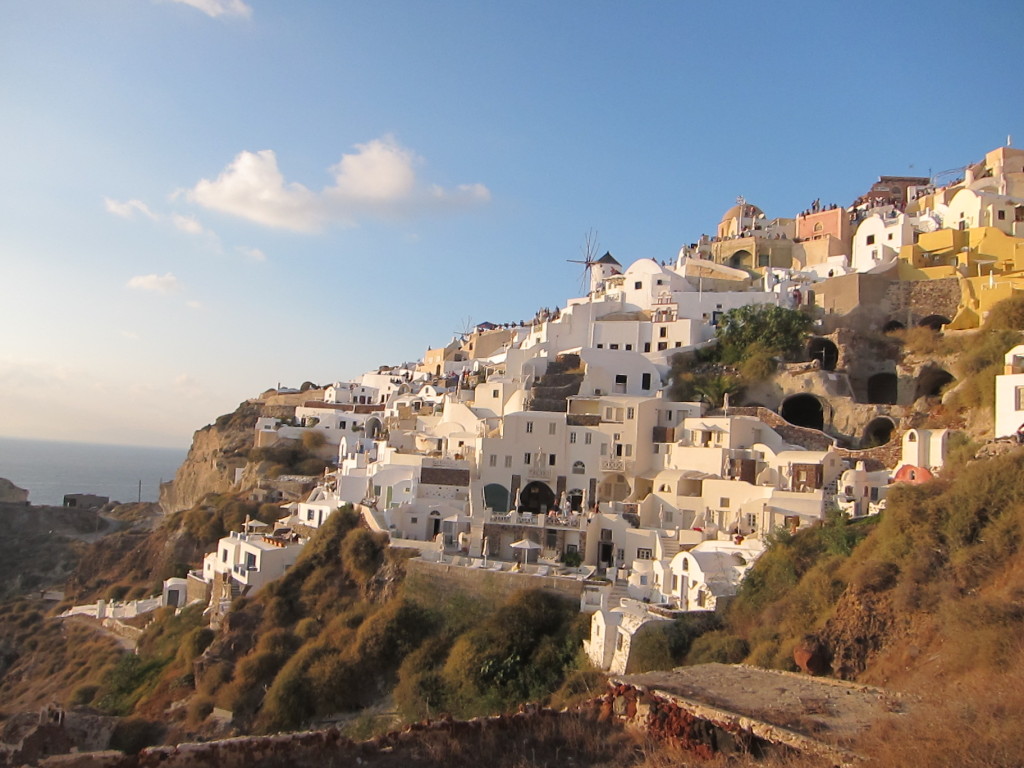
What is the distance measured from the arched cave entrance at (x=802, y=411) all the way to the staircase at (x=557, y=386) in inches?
322

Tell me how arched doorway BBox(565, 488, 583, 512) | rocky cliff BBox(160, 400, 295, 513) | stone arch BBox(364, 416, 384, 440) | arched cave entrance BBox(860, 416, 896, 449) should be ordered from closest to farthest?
arched cave entrance BBox(860, 416, 896, 449) → arched doorway BBox(565, 488, 583, 512) → stone arch BBox(364, 416, 384, 440) → rocky cliff BBox(160, 400, 295, 513)

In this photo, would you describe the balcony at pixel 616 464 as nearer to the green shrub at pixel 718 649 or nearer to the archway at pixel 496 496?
the archway at pixel 496 496

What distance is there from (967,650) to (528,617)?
1184 centimetres

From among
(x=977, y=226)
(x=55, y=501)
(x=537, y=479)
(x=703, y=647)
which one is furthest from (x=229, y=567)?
(x=55, y=501)

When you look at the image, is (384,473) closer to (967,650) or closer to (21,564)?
(967,650)

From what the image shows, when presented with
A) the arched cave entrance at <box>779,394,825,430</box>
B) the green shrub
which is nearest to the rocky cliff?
the arched cave entrance at <box>779,394,825,430</box>

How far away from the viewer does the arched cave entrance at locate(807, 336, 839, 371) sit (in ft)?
112

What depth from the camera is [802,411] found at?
1299 inches

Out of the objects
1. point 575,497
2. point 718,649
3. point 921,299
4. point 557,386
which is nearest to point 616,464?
point 575,497

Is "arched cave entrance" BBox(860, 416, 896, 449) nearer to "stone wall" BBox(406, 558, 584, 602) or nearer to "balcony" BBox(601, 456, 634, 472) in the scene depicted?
"balcony" BBox(601, 456, 634, 472)

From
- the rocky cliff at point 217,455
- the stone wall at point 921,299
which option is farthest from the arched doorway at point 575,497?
the rocky cliff at point 217,455

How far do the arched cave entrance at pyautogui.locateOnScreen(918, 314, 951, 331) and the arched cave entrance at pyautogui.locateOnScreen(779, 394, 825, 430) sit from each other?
658 cm

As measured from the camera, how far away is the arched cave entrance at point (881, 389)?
Result: 33.6 metres

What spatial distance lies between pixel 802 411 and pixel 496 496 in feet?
42.0
